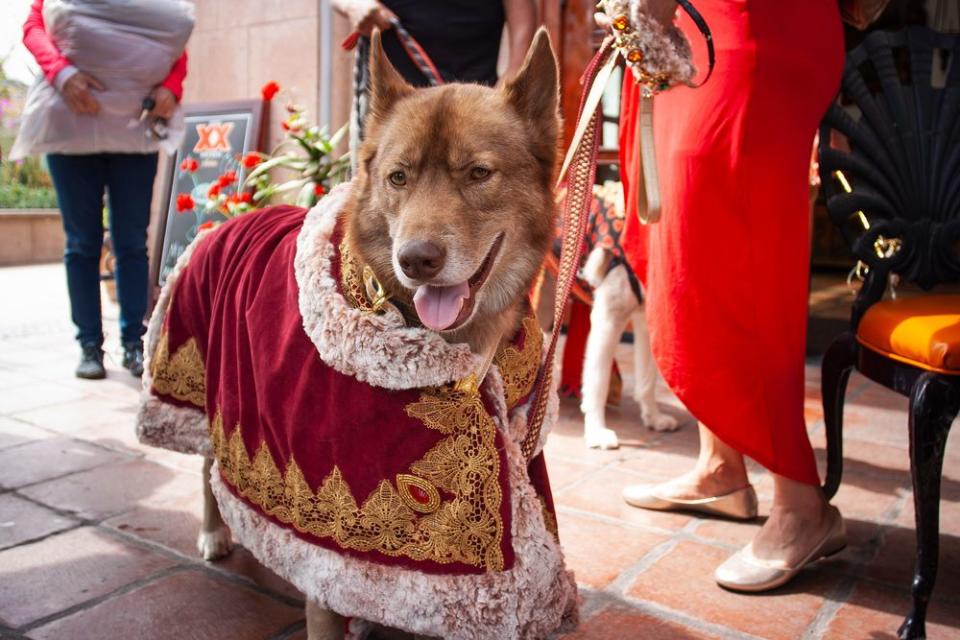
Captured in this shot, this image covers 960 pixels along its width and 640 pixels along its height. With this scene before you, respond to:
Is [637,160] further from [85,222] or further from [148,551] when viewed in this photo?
[85,222]

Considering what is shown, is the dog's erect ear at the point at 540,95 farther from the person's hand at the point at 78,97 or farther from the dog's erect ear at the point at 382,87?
the person's hand at the point at 78,97

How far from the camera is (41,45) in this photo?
14.3 ft

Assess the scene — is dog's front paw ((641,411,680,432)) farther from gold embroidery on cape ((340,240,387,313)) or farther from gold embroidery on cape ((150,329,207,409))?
gold embroidery on cape ((340,240,387,313))

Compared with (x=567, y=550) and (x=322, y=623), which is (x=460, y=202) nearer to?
(x=322, y=623)

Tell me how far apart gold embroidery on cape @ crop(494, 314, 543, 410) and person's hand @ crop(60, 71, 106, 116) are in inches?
136

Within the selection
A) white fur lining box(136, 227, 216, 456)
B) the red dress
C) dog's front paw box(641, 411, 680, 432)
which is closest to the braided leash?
the red dress

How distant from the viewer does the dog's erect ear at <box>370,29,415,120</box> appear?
184 cm

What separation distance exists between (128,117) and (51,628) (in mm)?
3270

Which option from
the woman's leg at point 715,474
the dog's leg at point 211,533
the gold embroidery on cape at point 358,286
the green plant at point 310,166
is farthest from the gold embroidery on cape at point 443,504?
the green plant at point 310,166

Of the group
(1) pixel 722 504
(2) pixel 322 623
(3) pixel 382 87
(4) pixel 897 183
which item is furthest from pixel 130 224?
(4) pixel 897 183

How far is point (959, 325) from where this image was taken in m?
2.04

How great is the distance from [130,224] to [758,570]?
3956mm

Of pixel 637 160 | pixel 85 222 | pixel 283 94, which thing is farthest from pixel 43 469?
pixel 283 94

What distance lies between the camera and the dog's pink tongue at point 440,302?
65.8 inches
